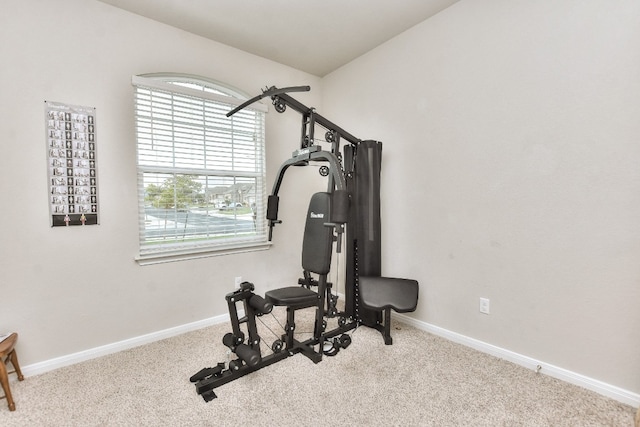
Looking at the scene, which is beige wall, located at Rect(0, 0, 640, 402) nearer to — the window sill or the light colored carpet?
the window sill

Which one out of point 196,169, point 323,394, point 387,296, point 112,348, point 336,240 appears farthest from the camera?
point 196,169

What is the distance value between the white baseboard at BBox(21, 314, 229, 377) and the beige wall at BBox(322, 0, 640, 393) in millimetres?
1939

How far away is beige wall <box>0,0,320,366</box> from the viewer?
6.46 feet

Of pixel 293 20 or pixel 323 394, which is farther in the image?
pixel 293 20

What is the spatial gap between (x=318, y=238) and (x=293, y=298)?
1.68 ft

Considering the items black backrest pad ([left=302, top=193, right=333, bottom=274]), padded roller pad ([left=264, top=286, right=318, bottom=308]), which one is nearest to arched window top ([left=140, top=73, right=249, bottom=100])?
black backrest pad ([left=302, top=193, right=333, bottom=274])

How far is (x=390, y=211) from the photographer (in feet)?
9.50

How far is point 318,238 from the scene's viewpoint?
234 cm

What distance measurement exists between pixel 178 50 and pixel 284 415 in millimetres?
2965

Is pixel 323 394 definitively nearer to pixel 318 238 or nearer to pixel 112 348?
pixel 318 238

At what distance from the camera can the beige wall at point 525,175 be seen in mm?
1689

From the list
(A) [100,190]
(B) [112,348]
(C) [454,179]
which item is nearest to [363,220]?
(C) [454,179]

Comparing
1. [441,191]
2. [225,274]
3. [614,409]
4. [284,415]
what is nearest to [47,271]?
[225,274]

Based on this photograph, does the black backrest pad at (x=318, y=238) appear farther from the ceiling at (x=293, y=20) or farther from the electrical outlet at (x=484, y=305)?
the ceiling at (x=293, y=20)
